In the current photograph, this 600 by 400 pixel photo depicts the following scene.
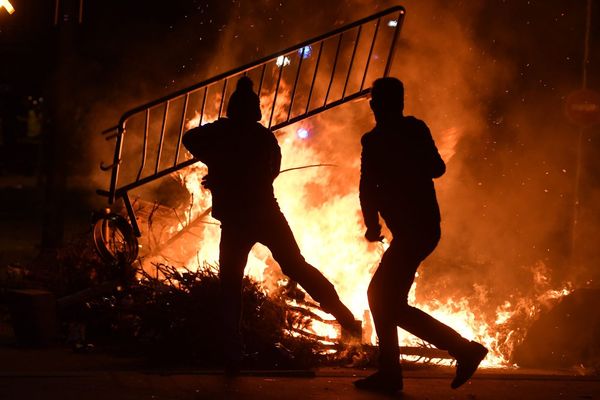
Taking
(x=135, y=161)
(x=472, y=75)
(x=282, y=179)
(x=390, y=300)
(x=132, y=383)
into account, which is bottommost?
(x=132, y=383)

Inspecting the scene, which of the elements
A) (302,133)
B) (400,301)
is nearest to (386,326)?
(400,301)

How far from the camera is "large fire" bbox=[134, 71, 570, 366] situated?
810 cm

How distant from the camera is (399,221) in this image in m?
5.43

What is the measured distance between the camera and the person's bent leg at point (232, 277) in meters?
5.77

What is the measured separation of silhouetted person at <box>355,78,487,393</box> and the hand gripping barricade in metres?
2.37

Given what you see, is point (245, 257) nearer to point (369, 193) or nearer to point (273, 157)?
point (273, 157)

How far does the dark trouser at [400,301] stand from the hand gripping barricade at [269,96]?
267 cm

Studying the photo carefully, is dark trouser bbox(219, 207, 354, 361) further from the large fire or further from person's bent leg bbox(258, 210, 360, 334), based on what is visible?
the large fire

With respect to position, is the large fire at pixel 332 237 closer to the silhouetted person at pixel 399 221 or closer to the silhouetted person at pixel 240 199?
the silhouetted person at pixel 240 199

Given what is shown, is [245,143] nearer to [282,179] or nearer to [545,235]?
[282,179]

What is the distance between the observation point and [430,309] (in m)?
8.58

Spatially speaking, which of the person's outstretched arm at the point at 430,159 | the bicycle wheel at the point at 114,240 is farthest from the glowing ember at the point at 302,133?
the person's outstretched arm at the point at 430,159

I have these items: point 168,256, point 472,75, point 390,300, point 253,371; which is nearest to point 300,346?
point 253,371

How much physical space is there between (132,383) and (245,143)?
1602 mm
